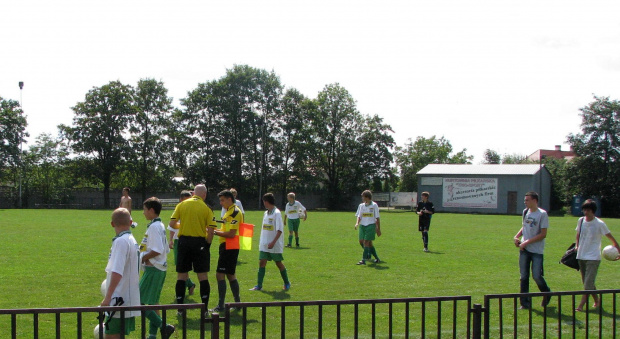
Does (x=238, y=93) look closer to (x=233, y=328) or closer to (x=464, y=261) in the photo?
(x=464, y=261)

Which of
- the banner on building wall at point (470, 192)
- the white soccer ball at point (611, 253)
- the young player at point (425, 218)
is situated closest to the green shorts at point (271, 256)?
the white soccer ball at point (611, 253)

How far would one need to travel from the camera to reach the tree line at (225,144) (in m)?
56.9

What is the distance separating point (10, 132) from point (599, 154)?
63.2 meters

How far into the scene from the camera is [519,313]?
7922 millimetres

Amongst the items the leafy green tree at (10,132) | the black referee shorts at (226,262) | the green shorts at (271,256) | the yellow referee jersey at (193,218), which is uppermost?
the leafy green tree at (10,132)

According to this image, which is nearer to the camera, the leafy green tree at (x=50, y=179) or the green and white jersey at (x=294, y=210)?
the green and white jersey at (x=294, y=210)

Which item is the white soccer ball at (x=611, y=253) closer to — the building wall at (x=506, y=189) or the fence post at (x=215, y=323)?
the fence post at (x=215, y=323)

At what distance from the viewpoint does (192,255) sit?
7281 millimetres

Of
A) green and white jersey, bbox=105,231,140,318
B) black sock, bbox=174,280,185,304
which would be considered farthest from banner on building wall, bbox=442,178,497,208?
green and white jersey, bbox=105,231,140,318

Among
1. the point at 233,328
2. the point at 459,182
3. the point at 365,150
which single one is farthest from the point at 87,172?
the point at 233,328

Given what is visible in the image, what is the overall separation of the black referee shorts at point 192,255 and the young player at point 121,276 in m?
2.27

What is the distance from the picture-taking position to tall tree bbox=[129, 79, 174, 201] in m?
58.9

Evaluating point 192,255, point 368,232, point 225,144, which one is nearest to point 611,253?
point 368,232

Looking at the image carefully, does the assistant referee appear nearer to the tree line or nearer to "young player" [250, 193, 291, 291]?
"young player" [250, 193, 291, 291]
